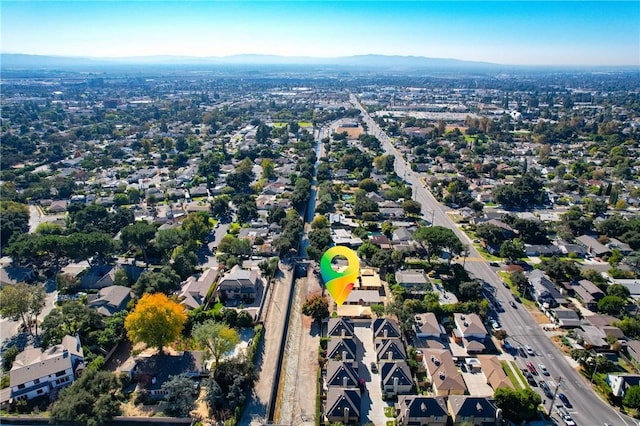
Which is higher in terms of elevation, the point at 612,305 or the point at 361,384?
the point at 612,305

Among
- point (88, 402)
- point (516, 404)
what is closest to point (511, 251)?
point (516, 404)

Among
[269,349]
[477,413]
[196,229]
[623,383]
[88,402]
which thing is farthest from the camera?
[196,229]

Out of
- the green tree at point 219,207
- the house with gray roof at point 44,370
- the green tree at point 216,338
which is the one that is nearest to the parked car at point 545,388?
the green tree at point 216,338

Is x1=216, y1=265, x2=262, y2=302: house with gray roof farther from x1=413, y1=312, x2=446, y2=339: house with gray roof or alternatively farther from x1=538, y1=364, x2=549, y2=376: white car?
x1=538, y1=364, x2=549, y2=376: white car

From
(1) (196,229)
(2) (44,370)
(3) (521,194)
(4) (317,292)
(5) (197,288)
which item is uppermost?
(3) (521,194)

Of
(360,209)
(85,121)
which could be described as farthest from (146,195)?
(85,121)

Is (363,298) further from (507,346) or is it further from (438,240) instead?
(507,346)

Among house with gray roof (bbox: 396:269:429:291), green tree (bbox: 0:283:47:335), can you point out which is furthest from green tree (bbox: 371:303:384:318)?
green tree (bbox: 0:283:47:335)

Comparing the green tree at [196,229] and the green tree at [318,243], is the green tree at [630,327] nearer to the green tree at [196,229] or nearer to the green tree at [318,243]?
the green tree at [318,243]
